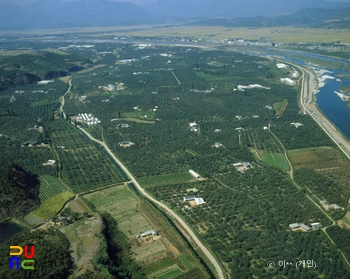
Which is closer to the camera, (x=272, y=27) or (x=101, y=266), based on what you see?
(x=101, y=266)

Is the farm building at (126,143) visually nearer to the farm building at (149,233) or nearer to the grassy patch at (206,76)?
the farm building at (149,233)

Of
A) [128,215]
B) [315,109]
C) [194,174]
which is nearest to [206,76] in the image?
[315,109]

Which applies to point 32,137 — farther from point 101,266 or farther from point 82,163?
point 101,266

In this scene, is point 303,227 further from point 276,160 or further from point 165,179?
point 165,179

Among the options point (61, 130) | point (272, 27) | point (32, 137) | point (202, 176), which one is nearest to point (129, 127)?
point (61, 130)

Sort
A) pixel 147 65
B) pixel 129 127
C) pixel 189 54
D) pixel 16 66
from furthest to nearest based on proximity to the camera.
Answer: pixel 189 54, pixel 147 65, pixel 16 66, pixel 129 127

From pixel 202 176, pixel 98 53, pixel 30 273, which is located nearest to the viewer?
pixel 30 273

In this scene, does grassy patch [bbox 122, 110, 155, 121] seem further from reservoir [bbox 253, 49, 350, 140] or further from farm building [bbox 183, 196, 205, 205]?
reservoir [bbox 253, 49, 350, 140]
